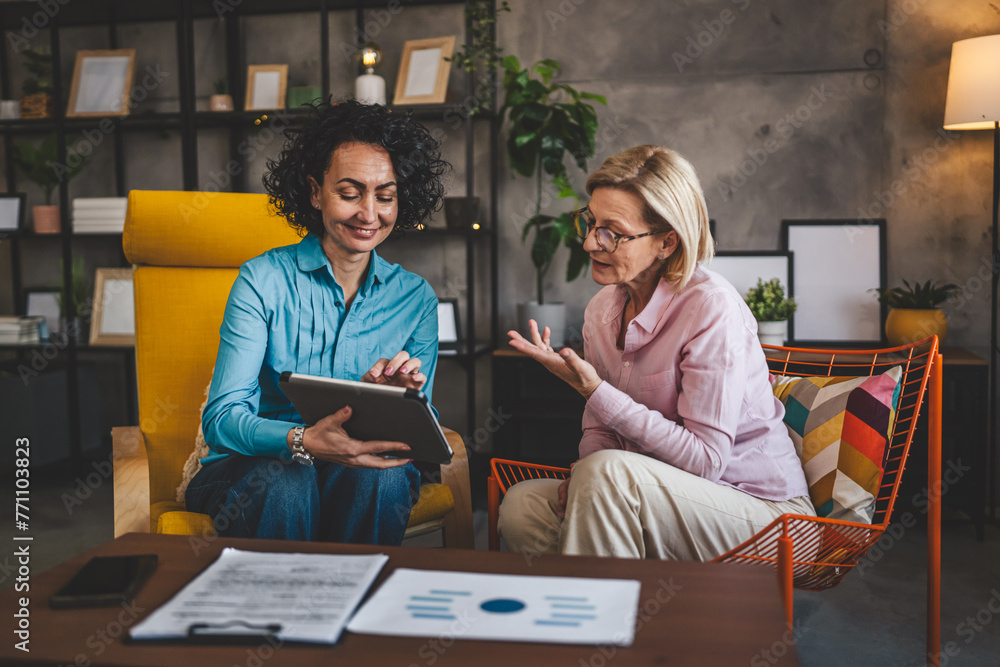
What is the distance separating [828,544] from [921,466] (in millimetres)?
1528

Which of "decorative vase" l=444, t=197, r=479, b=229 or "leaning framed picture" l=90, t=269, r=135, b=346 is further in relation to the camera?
"leaning framed picture" l=90, t=269, r=135, b=346

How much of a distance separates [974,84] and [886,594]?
1.76 meters

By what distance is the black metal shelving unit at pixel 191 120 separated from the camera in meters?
3.24

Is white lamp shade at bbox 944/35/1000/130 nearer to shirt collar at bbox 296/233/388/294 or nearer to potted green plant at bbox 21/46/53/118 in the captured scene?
shirt collar at bbox 296/233/388/294

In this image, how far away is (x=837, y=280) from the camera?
3109 mm

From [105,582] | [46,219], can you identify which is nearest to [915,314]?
[105,582]

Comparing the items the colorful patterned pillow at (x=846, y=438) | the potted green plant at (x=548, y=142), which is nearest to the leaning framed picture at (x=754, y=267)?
the potted green plant at (x=548, y=142)

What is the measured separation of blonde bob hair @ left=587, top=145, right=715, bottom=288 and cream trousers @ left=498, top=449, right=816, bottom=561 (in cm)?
42

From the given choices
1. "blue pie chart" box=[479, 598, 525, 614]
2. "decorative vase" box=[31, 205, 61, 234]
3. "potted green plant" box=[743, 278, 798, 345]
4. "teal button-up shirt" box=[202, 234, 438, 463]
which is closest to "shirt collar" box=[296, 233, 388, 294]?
"teal button-up shirt" box=[202, 234, 438, 463]

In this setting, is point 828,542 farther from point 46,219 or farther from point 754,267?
point 46,219

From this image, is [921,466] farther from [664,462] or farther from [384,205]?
[384,205]

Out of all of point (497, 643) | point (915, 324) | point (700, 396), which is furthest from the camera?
point (915, 324)

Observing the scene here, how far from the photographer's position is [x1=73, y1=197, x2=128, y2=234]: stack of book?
3.39 metres

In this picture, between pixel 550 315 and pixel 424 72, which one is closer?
pixel 550 315
